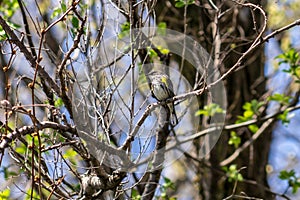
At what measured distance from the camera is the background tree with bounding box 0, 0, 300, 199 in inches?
93.8

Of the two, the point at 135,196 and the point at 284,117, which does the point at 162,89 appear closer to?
the point at 135,196

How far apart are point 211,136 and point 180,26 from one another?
109 cm

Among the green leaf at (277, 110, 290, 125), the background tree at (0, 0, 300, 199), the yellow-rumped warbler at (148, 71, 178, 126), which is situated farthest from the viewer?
the green leaf at (277, 110, 290, 125)

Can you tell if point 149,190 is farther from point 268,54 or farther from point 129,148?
point 268,54

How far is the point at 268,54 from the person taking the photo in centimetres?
573

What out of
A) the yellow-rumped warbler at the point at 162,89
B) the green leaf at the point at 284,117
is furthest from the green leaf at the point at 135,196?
the green leaf at the point at 284,117

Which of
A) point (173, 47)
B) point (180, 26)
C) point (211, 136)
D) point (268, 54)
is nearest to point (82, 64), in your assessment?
point (173, 47)

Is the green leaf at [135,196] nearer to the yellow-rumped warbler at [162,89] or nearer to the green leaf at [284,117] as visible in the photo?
the yellow-rumped warbler at [162,89]

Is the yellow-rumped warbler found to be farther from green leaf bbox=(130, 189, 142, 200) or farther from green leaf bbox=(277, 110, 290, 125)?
green leaf bbox=(277, 110, 290, 125)

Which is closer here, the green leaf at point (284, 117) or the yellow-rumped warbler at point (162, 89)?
the yellow-rumped warbler at point (162, 89)

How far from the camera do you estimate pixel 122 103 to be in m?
2.75

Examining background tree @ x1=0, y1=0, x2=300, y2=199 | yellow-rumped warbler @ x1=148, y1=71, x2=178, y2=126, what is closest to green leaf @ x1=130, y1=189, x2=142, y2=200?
background tree @ x1=0, y1=0, x2=300, y2=199

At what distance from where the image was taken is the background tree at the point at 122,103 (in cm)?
238

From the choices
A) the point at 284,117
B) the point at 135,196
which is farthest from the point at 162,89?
the point at 284,117
